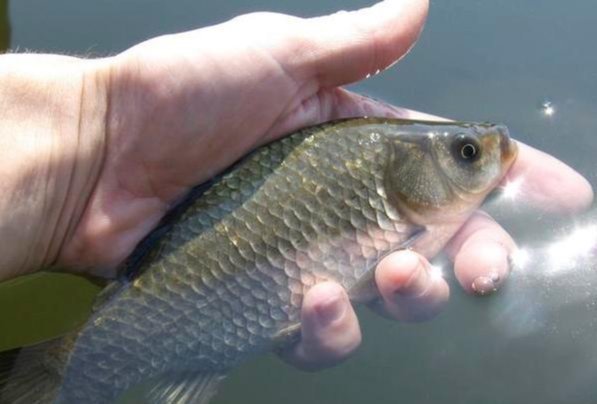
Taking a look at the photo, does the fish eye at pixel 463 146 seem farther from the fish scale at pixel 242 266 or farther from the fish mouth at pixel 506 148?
the fish scale at pixel 242 266

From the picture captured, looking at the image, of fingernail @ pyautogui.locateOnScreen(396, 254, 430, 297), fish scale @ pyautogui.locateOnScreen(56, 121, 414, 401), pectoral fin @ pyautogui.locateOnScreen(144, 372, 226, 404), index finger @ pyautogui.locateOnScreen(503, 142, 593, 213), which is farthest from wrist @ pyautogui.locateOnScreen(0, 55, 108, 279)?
index finger @ pyautogui.locateOnScreen(503, 142, 593, 213)

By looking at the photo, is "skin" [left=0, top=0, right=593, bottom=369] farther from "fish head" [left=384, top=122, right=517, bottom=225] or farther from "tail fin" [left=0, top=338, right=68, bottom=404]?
"tail fin" [left=0, top=338, right=68, bottom=404]

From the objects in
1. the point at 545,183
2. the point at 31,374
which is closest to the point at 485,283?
the point at 545,183

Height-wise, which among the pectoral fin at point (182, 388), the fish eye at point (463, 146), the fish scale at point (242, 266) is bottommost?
the pectoral fin at point (182, 388)

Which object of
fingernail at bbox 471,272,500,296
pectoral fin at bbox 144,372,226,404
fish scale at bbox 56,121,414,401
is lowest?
pectoral fin at bbox 144,372,226,404

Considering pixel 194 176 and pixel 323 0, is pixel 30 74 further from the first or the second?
pixel 323 0

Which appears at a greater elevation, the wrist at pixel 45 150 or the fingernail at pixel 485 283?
the wrist at pixel 45 150

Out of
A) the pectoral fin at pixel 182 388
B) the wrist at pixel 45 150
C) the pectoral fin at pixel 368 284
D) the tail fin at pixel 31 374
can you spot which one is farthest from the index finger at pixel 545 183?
the tail fin at pixel 31 374

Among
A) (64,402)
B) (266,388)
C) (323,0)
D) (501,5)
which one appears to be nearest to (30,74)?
(64,402)
